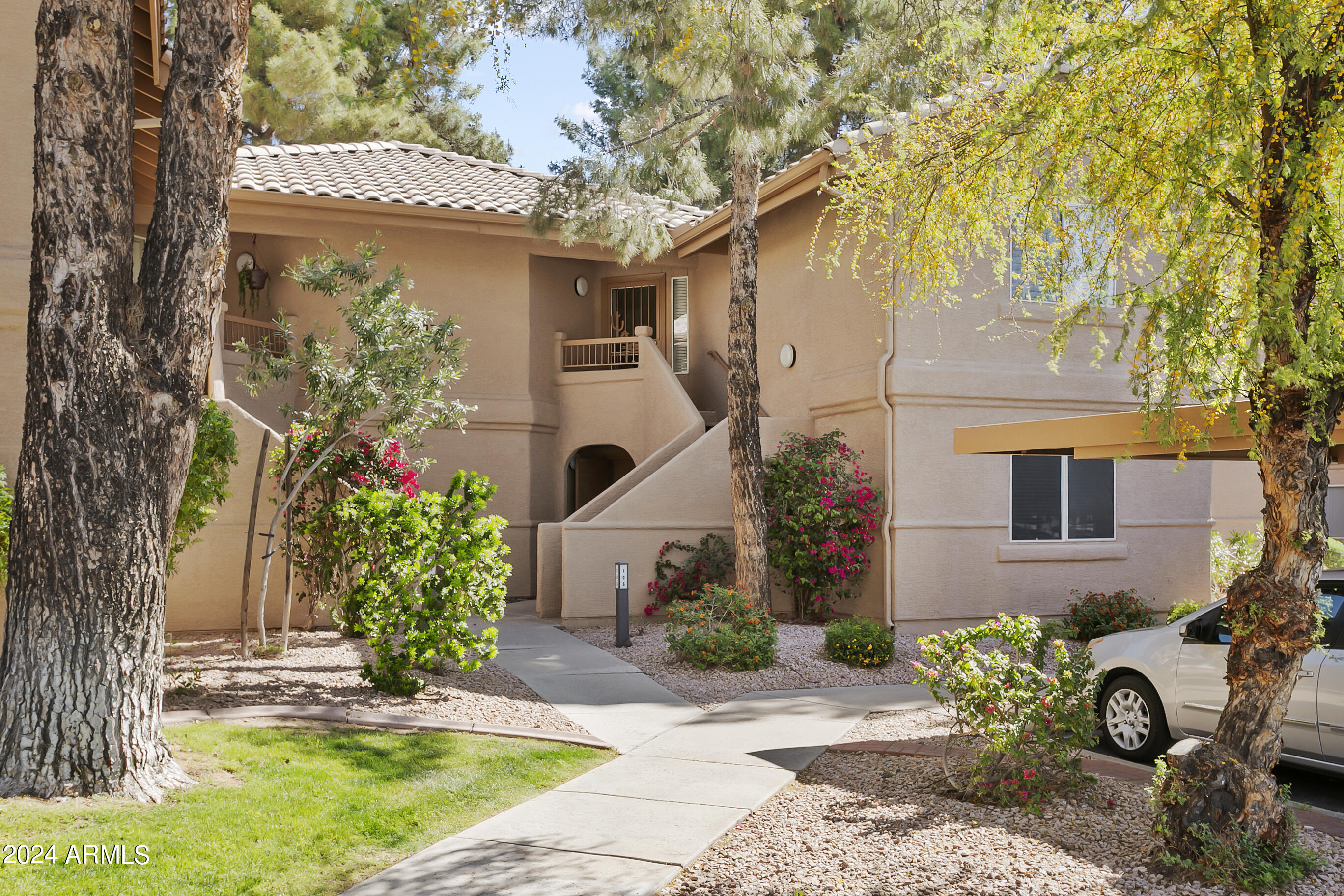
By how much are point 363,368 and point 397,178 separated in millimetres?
8488

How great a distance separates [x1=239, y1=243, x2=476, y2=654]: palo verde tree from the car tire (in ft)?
23.6

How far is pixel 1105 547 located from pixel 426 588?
970 cm

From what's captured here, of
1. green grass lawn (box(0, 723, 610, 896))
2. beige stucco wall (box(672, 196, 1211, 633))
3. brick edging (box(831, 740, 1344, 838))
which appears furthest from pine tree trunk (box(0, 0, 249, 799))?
beige stucco wall (box(672, 196, 1211, 633))

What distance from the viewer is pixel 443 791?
618 centimetres

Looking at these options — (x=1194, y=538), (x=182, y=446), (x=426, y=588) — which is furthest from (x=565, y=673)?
(x=1194, y=538)

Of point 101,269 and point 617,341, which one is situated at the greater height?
point 617,341

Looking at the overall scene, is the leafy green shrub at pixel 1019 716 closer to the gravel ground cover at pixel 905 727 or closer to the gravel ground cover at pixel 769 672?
the gravel ground cover at pixel 905 727

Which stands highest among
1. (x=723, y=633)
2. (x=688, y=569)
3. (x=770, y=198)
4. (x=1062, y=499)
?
(x=770, y=198)

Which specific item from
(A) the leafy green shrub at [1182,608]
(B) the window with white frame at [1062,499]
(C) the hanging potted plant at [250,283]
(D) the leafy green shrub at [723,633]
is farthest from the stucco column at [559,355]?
(A) the leafy green shrub at [1182,608]

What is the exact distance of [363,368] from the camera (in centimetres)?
1034

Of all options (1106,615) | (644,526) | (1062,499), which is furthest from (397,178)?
(1106,615)

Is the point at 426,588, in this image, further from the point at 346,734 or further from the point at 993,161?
the point at 993,161

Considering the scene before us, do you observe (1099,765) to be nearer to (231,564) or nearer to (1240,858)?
(1240,858)

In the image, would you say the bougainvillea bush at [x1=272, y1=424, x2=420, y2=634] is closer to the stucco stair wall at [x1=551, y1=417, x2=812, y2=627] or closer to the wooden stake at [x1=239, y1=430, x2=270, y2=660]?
the wooden stake at [x1=239, y1=430, x2=270, y2=660]
